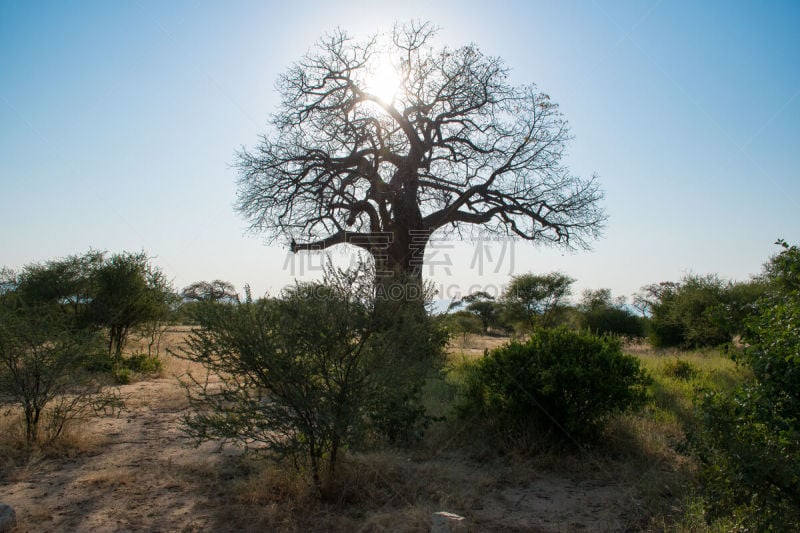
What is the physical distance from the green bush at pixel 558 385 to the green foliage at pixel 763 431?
5.57ft

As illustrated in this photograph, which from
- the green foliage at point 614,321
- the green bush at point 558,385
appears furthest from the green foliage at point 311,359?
the green foliage at point 614,321

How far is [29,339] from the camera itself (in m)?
5.11

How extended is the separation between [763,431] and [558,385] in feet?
7.00

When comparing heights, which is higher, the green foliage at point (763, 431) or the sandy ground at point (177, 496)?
the green foliage at point (763, 431)

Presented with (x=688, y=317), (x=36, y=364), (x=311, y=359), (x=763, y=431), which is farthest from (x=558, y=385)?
(x=688, y=317)

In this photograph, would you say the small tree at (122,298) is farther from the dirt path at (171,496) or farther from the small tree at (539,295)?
the small tree at (539,295)

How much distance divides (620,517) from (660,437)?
6.13 ft

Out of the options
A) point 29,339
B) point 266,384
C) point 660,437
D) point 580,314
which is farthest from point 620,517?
point 580,314

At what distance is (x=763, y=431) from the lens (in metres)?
2.82

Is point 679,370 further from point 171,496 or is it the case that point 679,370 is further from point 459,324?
point 171,496

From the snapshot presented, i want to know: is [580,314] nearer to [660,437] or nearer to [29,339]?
[660,437]

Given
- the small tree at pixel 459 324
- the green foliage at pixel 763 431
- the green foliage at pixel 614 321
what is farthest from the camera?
the green foliage at pixel 614 321

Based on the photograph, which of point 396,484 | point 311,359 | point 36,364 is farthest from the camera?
point 36,364

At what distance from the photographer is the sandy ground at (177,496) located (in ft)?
11.3
